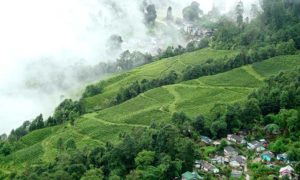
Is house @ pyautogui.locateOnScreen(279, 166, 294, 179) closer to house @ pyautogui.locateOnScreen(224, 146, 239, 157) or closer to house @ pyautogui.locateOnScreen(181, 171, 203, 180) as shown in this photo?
house @ pyautogui.locateOnScreen(224, 146, 239, 157)

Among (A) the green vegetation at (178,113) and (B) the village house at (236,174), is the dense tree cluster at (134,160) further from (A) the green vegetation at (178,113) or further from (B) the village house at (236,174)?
(B) the village house at (236,174)

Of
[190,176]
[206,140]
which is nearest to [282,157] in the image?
[206,140]

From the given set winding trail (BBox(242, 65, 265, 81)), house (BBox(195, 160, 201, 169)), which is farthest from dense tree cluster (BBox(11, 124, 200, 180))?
winding trail (BBox(242, 65, 265, 81))

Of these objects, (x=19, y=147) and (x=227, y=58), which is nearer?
(x=19, y=147)

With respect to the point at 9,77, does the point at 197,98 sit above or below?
below

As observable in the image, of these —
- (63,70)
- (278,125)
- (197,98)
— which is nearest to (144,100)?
(197,98)

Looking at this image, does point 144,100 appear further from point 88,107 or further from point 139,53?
point 139,53
